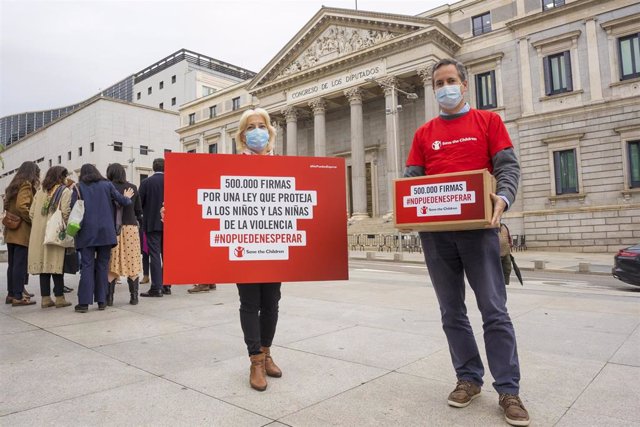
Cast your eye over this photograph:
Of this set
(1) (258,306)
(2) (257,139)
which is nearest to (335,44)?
(2) (257,139)

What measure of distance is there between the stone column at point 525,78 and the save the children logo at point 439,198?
27.3 m

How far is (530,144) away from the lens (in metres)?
26.6

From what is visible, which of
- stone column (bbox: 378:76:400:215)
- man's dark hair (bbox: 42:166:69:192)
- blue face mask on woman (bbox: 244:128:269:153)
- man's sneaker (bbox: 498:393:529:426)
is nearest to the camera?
man's sneaker (bbox: 498:393:529:426)

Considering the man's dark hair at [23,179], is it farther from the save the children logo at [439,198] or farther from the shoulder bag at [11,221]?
the save the children logo at [439,198]

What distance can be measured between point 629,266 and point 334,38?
28889 mm

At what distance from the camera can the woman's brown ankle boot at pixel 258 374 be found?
292 centimetres

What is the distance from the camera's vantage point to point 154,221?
7.52 meters

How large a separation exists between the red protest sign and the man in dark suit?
458cm

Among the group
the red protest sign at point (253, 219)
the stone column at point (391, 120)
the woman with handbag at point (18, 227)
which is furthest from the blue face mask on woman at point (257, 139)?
the stone column at point (391, 120)

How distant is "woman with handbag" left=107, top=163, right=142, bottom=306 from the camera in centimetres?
657

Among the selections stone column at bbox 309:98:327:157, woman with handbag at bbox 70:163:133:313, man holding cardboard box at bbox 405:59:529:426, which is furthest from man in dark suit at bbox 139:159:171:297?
stone column at bbox 309:98:327:157

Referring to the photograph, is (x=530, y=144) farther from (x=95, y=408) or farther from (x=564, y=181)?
(x=95, y=408)

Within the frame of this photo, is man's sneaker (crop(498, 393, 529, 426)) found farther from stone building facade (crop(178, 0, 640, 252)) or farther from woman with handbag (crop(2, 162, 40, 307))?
stone building facade (crop(178, 0, 640, 252))

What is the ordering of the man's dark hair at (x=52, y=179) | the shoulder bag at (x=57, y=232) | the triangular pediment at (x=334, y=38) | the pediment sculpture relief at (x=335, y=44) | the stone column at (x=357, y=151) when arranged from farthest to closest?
the pediment sculpture relief at (x=335, y=44) → the stone column at (x=357, y=151) → the triangular pediment at (x=334, y=38) → the man's dark hair at (x=52, y=179) → the shoulder bag at (x=57, y=232)
